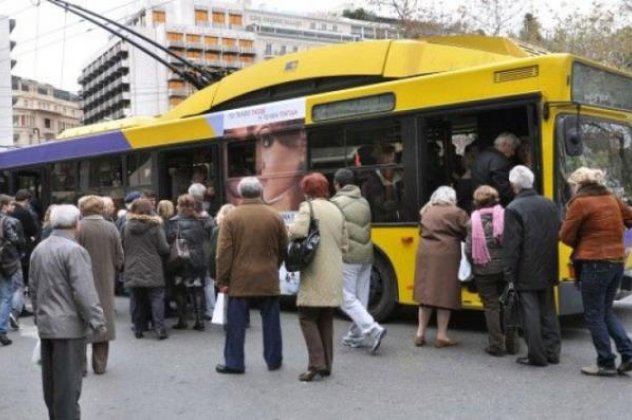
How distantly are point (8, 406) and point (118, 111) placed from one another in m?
130

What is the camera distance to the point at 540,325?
20.6 ft

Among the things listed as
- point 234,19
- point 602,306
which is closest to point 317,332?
point 602,306

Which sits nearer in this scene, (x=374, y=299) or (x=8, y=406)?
(x=8, y=406)

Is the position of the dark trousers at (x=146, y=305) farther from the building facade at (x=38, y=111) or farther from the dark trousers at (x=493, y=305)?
the building facade at (x=38, y=111)

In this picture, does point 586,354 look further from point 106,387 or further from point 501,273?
point 106,387

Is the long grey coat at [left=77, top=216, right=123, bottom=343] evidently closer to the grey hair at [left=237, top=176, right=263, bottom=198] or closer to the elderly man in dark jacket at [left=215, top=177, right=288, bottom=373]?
the elderly man in dark jacket at [left=215, top=177, right=288, bottom=373]

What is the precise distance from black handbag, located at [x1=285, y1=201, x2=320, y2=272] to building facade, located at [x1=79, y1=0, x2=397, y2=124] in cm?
11098

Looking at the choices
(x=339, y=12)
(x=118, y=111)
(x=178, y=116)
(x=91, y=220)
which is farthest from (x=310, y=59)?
(x=339, y=12)

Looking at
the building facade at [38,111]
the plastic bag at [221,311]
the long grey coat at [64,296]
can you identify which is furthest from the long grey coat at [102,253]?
the building facade at [38,111]

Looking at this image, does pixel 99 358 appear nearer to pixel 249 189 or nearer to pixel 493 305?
pixel 249 189

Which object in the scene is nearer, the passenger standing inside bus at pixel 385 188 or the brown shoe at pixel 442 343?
the brown shoe at pixel 442 343

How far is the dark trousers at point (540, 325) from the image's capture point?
20.4 feet

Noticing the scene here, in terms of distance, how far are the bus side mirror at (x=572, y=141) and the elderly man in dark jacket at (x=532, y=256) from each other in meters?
0.81

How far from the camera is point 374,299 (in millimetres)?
8508
